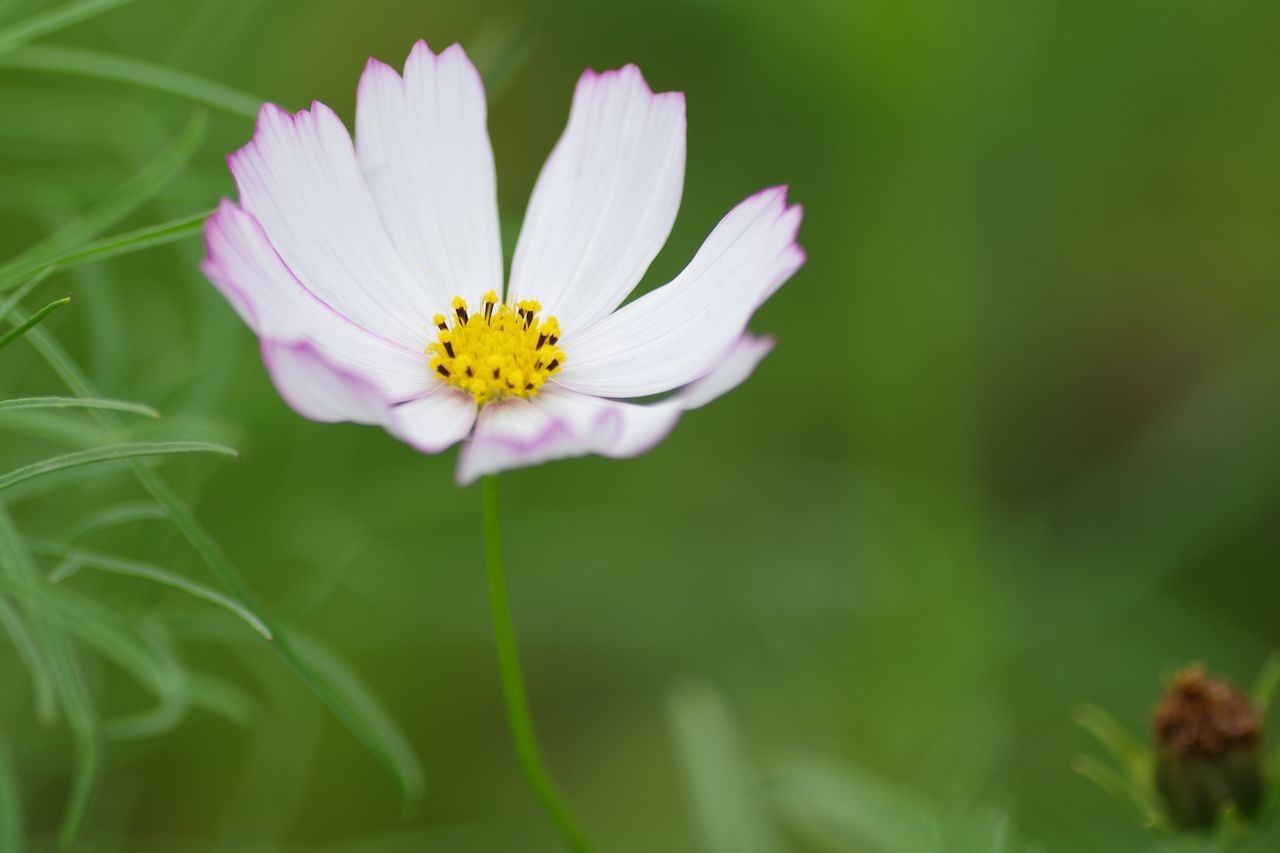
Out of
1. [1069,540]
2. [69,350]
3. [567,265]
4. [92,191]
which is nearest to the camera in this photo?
[567,265]

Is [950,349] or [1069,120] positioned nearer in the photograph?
[950,349]

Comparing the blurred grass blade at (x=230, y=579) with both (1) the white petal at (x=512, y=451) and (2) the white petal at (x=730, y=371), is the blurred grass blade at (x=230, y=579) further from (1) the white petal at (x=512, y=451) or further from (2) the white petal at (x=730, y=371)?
(2) the white petal at (x=730, y=371)

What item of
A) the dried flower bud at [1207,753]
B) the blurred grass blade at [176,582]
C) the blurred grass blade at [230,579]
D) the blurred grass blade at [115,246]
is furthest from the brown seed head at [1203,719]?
the blurred grass blade at [115,246]

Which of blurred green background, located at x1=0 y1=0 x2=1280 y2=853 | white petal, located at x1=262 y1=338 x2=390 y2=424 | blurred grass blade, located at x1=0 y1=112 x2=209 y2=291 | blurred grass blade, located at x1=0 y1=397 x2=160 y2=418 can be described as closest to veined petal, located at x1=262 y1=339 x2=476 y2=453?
white petal, located at x1=262 y1=338 x2=390 y2=424

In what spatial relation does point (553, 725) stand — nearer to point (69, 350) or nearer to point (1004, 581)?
point (1004, 581)

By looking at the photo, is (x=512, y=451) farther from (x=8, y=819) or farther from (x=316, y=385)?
(x=8, y=819)

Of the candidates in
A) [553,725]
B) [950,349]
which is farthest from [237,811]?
[950,349]

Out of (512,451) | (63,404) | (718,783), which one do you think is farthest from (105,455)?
(718,783)
